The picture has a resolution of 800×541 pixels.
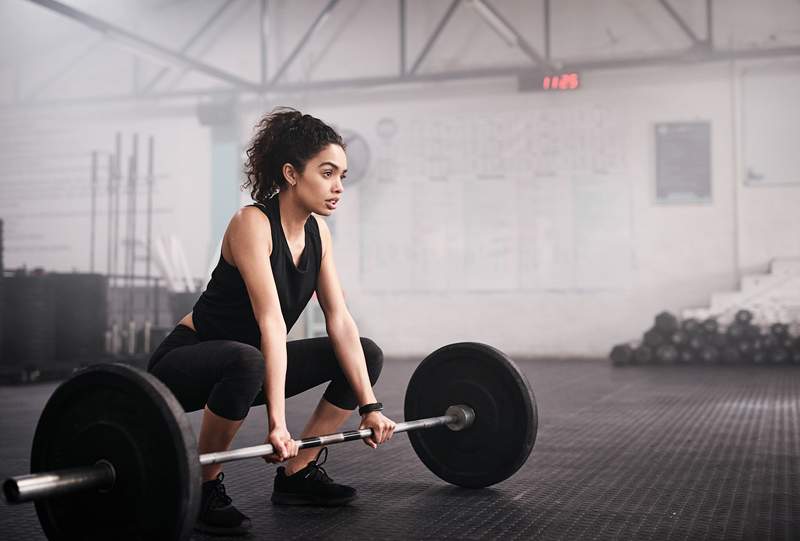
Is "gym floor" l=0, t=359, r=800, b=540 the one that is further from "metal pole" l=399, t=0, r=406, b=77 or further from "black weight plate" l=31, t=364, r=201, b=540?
"metal pole" l=399, t=0, r=406, b=77

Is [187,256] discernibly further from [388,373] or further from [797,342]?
[797,342]

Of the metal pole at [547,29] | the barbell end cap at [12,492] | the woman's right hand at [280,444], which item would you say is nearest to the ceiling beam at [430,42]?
the metal pole at [547,29]

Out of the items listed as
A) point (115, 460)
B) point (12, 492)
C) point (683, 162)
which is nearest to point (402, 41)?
A: point (683, 162)

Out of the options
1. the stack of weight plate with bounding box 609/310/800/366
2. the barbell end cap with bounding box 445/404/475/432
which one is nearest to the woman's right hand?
the barbell end cap with bounding box 445/404/475/432

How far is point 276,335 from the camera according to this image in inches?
68.4

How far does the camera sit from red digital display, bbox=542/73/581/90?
6.99 m

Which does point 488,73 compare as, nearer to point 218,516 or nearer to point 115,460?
point 218,516

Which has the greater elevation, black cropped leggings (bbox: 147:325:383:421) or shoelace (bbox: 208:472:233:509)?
black cropped leggings (bbox: 147:325:383:421)

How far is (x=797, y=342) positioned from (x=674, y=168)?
5.68 ft

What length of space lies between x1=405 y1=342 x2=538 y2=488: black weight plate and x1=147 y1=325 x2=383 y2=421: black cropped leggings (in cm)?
28

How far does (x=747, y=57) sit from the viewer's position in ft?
22.8

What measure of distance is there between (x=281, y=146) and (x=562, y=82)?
550cm

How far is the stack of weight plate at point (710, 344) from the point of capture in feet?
21.2

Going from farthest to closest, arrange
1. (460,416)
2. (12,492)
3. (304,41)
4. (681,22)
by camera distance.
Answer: (304,41), (681,22), (460,416), (12,492)
